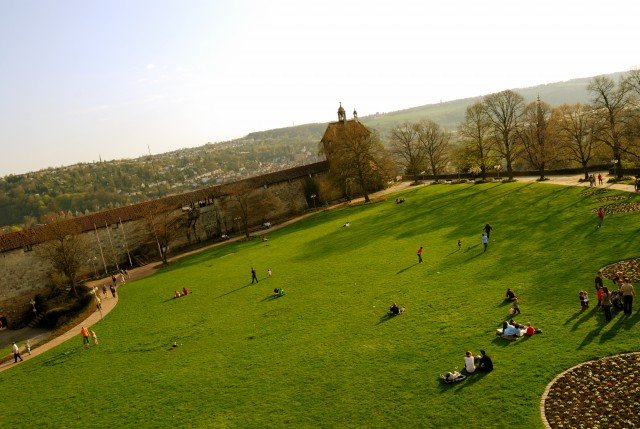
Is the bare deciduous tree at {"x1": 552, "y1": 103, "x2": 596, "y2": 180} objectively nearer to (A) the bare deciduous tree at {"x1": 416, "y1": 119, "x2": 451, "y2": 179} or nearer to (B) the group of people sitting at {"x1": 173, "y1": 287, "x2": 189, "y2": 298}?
(A) the bare deciduous tree at {"x1": 416, "y1": 119, "x2": 451, "y2": 179}

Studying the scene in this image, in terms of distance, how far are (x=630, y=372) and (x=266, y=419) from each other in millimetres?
11525

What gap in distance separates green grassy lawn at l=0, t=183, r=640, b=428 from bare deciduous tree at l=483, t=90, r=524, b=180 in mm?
20388

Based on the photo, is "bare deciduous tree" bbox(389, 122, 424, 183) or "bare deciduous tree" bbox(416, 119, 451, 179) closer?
"bare deciduous tree" bbox(389, 122, 424, 183)

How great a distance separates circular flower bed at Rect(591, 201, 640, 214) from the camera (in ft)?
99.4

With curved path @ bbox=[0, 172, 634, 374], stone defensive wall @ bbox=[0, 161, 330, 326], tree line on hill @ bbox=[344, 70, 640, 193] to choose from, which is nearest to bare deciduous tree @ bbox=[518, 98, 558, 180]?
tree line on hill @ bbox=[344, 70, 640, 193]

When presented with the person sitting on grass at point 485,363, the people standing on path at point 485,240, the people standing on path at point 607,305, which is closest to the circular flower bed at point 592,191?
the people standing on path at point 485,240

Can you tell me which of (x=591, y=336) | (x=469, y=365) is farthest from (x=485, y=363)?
(x=591, y=336)

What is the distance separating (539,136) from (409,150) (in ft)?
69.1

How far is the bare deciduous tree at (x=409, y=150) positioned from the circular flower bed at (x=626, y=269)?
48.8 meters

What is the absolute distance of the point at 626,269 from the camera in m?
21.1

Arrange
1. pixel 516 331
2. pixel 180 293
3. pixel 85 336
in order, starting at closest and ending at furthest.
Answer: pixel 516 331 < pixel 85 336 < pixel 180 293

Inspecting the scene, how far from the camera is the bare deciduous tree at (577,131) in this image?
4638 cm

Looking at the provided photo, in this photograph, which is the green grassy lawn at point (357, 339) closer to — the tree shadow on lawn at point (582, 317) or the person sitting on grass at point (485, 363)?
the tree shadow on lawn at point (582, 317)

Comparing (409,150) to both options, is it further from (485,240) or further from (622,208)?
(485,240)
